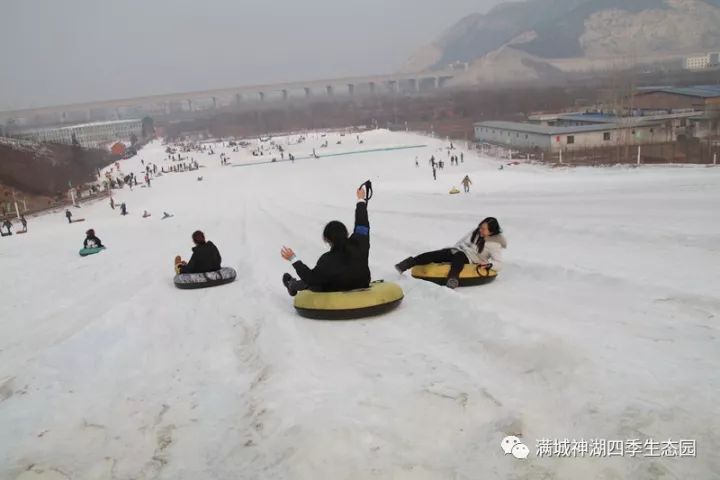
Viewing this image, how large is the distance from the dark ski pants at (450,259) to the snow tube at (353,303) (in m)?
1.12

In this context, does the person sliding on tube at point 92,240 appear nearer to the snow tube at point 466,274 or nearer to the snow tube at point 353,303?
the snow tube at point 353,303

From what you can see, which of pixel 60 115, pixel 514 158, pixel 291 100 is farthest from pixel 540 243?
pixel 291 100

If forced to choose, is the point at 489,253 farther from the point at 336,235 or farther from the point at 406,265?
the point at 336,235

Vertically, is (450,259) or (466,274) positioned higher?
(450,259)

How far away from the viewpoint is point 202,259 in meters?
9.20

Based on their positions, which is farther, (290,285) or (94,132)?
(94,132)

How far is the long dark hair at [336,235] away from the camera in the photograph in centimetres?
621

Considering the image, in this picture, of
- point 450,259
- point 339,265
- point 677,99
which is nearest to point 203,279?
point 339,265

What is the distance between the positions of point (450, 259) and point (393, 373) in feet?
9.82

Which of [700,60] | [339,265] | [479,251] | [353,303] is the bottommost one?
[353,303]

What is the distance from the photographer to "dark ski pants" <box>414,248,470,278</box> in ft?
23.5

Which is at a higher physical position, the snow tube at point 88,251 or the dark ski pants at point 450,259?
the dark ski pants at point 450,259

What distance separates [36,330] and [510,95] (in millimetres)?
113606

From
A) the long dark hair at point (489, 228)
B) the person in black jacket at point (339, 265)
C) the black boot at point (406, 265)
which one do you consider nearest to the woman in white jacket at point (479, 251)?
the long dark hair at point (489, 228)
